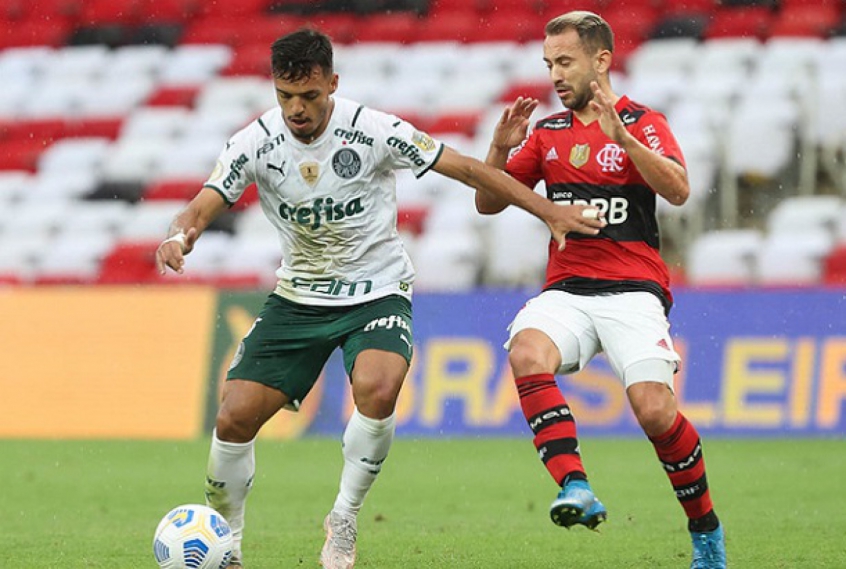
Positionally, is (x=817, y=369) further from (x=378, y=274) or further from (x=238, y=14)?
(x=238, y=14)

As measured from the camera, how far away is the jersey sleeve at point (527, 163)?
25.0ft

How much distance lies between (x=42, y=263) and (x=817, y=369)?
10.6m

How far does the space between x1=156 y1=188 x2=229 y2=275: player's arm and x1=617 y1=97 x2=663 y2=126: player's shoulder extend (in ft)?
6.24

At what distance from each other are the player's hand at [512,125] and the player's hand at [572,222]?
550 millimetres

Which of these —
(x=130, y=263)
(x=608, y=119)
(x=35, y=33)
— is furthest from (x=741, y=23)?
(x=608, y=119)

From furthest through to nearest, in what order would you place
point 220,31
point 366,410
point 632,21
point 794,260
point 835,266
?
1. point 220,31
2. point 632,21
3. point 794,260
4. point 835,266
5. point 366,410

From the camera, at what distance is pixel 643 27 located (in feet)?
69.4

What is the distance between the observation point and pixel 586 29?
7.27 m

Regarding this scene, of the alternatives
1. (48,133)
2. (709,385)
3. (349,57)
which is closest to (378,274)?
(709,385)

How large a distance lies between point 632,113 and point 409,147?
3.47 feet

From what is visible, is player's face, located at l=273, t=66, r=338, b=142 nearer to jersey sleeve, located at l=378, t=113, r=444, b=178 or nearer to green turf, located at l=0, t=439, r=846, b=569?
jersey sleeve, located at l=378, t=113, r=444, b=178

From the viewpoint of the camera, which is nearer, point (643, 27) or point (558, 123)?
point (558, 123)

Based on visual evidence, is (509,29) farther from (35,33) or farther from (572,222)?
(572,222)

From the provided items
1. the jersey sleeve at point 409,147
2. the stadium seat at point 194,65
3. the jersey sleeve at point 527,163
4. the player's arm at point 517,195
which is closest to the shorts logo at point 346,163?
the jersey sleeve at point 409,147
